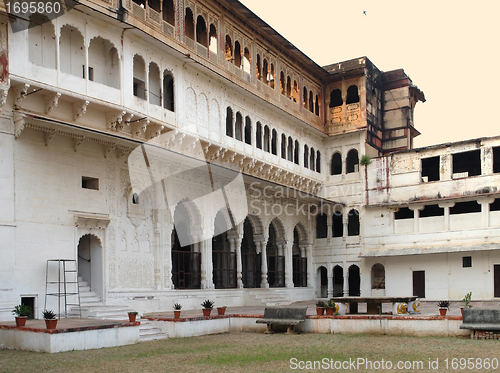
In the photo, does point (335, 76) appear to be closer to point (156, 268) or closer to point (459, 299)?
point (459, 299)

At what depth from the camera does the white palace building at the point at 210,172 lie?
1577cm

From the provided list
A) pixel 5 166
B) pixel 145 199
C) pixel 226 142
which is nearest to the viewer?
pixel 5 166

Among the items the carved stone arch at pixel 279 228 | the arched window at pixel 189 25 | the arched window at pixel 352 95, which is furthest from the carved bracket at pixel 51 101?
the arched window at pixel 352 95

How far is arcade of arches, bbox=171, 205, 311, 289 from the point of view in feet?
75.2

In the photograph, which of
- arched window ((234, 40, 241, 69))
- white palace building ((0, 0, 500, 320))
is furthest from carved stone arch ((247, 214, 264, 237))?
arched window ((234, 40, 241, 69))

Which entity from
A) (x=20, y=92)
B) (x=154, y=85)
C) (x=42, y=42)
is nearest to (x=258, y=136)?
(x=154, y=85)

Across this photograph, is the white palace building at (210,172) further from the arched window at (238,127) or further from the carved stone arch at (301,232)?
the arched window at (238,127)

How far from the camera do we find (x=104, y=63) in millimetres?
17828

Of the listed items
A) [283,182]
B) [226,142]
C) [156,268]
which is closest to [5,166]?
[156,268]

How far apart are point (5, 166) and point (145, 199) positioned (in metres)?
5.54

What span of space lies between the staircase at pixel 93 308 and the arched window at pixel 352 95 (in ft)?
65.2

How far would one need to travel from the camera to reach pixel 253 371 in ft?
30.6

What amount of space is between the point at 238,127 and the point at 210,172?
2.95 metres

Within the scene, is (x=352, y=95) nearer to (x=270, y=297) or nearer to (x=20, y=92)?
(x=270, y=297)
